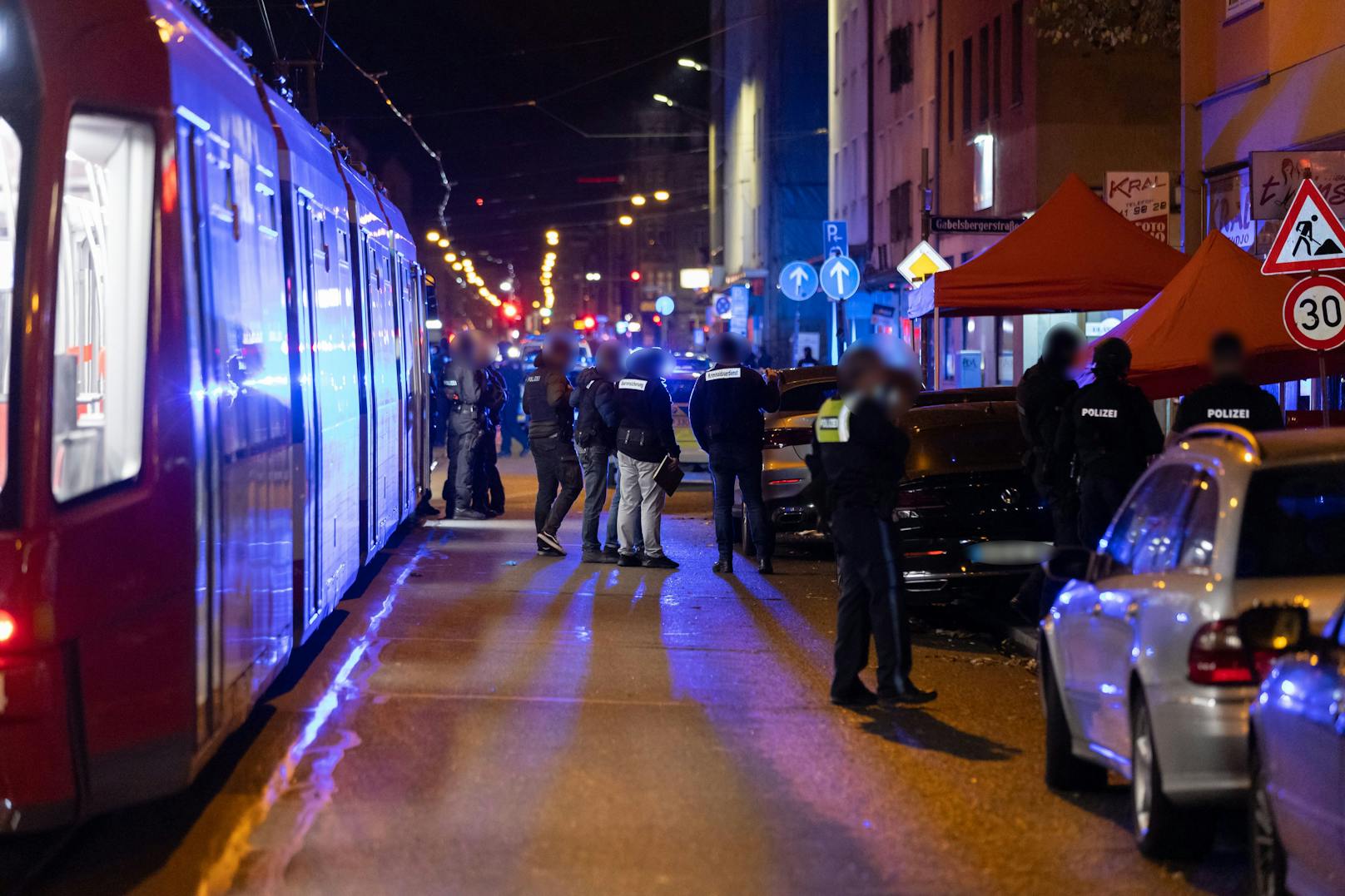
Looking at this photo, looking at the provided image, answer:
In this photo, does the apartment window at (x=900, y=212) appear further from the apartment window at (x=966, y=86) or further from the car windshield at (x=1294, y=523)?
the car windshield at (x=1294, y=523)

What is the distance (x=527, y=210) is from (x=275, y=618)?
371ft

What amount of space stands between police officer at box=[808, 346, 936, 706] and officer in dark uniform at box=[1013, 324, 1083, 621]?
1892 mm

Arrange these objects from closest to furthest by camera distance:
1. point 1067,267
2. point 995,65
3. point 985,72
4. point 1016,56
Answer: point 1067,267 → point 1016,56 → point 995,65 → point 985,72

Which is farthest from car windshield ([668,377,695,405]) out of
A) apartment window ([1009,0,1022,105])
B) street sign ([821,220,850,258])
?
apartment window ([1009,0,1022,105])

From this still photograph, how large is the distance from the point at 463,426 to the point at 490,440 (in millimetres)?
494

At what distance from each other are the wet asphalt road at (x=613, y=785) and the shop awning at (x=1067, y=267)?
508cm

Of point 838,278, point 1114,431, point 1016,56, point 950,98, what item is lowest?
point 1114,431

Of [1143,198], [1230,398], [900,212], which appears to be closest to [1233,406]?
[1230,398]

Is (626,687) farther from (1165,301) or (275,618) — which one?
(1165,301)

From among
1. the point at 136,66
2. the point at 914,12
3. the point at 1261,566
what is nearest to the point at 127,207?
the point at 136,66

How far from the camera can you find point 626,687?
9688mm

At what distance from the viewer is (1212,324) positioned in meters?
13.3

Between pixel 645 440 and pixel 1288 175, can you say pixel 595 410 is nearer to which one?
pixel 645 440

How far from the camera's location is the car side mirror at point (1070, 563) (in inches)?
275
